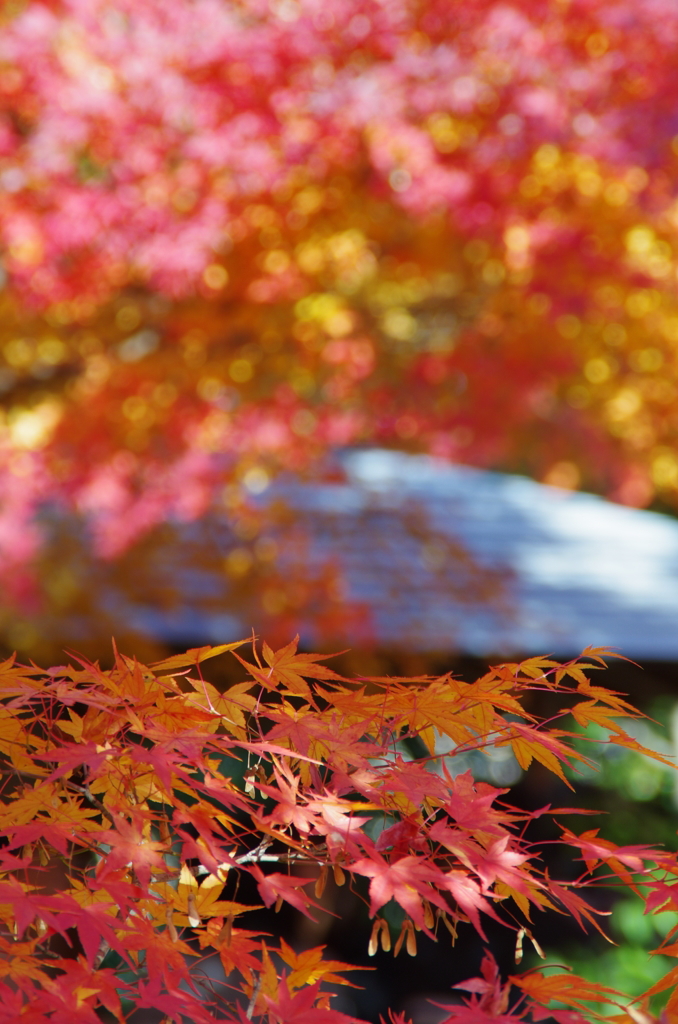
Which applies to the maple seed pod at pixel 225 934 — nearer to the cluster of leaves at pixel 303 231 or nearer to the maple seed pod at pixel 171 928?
the maple seed pod at pixel 171 928

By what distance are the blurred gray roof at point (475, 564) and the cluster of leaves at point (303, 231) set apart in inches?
45.9

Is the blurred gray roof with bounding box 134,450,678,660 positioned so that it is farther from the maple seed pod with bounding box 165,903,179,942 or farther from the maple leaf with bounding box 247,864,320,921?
the maple leaf with bounding box 247,864,320,921

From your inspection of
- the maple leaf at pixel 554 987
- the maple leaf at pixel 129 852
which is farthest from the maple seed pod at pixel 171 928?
the maple leaf at pixel 554 987

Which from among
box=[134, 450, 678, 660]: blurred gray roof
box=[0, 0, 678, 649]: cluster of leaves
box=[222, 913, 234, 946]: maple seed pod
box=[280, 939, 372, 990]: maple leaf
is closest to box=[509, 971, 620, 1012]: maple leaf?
box=[280, 939, 372, 990]: maple leaf

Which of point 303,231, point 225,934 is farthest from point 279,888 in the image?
point 303,231

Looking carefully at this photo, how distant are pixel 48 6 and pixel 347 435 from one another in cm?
248

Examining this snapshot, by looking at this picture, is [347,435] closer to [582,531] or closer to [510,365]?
[510,365]

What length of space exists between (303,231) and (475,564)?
10.3ft

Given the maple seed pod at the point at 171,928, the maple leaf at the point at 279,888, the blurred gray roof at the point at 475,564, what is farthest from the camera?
the blurred gray roof at the point at 475,564

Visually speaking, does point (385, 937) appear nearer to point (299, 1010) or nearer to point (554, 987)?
point (299, 1010)

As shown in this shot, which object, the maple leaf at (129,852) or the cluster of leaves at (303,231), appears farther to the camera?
the cluster of leaves at (303,231)

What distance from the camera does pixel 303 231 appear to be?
15.6ft

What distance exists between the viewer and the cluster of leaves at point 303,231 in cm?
422

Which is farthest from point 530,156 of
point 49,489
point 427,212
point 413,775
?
point 413,775
